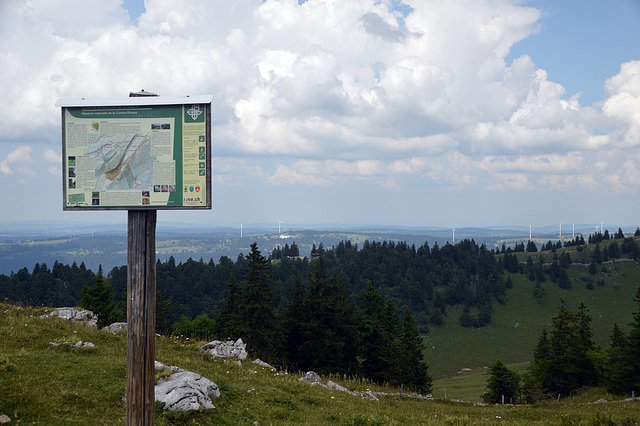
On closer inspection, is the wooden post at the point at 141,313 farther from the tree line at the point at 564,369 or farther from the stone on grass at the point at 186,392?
the tree line at the point at 564,369

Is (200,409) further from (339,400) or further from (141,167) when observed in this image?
(141,167)

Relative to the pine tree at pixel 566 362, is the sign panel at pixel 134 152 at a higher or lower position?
higher

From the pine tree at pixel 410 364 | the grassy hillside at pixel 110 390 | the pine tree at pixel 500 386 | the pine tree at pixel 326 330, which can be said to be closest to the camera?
the grassy hillside at pixel 110 390

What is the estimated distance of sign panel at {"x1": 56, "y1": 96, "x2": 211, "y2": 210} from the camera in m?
8.82

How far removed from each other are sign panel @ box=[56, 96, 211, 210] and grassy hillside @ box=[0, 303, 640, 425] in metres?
7.14

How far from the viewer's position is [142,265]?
30.6ft

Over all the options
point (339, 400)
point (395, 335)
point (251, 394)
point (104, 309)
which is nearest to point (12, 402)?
point (251, 394)

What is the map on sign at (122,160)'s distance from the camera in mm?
8867

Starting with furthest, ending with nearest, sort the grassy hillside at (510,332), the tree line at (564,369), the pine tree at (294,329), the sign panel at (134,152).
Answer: the grassy hillside at (510,332) → the tree line at (564,369) → the pine tree at (294,329) → the sign panel at (134,152)

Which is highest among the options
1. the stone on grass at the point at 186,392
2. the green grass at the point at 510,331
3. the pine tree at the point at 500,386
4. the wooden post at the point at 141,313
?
the wooden post at the point at 141,313

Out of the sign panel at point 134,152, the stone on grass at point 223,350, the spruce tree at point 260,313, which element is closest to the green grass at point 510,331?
the spruce tree at point 260,313

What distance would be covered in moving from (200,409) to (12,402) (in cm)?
Answer: 531

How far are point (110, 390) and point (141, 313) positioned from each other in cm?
644

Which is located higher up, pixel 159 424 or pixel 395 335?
pixel 159 424
